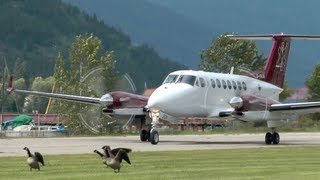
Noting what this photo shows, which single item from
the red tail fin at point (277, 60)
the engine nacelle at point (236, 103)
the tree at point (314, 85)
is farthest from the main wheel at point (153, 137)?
the tree at point (314, 85)

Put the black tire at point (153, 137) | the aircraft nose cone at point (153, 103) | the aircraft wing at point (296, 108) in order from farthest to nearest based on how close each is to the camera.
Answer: the aircraft wing at point (296, 108) → the aircraft nose cone at point (153, 103) → the black tire at point (153, 137)

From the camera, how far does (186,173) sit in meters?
27.8

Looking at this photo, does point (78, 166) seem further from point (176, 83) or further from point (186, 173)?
point (176, 83)

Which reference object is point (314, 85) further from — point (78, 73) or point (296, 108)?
point (296, 108)

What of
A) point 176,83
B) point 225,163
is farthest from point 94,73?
point 225,163

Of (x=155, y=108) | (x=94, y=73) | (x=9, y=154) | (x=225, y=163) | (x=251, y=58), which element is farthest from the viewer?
(x=251, y=58)

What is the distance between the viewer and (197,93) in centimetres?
5209

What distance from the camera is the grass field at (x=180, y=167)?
26750 millimetres

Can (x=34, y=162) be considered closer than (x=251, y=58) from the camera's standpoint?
Yes

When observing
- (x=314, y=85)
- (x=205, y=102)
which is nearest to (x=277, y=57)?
(x=205, y=102)

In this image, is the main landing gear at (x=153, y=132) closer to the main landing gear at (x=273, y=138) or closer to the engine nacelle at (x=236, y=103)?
the engine nacelle at (x=236, y=103)

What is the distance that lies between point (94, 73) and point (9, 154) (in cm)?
2202

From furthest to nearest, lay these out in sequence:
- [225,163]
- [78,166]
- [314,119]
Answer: [314,119]
[225,163]
[78,166]

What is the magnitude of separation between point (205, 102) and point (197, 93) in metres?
0.93
